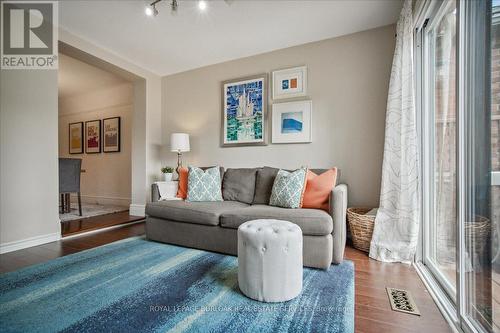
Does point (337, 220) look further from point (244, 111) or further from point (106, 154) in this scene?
point (106, 154)

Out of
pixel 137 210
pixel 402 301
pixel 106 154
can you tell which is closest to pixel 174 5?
pixel 402 301

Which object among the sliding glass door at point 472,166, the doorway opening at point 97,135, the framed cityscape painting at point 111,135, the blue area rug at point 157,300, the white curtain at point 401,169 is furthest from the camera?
the framed cityscape painting at point 111,135

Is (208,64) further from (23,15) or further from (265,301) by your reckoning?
(265,301)

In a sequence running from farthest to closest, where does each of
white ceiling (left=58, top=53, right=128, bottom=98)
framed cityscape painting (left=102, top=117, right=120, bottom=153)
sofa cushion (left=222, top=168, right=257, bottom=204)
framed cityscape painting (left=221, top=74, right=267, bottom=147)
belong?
framed cityscape painting (left=102, top=117, right=120, bottom=153) → white ceiling (left=58, top=53, right=128, bottom=98) → framed cityscape painting (left=221, top=74, right=267, bottom=147) → sofa cushion (left=222, top=168, right=257, bottom=204)

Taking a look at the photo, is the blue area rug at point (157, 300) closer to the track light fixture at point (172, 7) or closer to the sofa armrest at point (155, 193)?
the sofa armrest at point (155, 193)

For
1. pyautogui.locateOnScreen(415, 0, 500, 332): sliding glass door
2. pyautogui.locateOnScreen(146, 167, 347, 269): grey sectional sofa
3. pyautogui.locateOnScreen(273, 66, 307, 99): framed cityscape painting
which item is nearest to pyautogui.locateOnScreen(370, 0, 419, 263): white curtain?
pyautogui.locateOnScreen(415, 0, 500, 332): sliding glass door

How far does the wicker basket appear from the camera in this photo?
2354 millimetres

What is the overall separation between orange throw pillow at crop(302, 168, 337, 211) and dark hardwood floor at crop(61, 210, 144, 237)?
270 cm

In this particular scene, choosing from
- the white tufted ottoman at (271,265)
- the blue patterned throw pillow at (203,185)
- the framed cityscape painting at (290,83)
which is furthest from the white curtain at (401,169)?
the blue patterned throw pillow at (203,185)

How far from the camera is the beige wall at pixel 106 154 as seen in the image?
4848mm

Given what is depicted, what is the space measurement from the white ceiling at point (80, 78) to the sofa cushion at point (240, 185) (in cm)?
315

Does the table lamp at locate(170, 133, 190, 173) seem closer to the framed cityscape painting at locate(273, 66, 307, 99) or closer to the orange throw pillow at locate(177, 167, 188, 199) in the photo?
the orange throw pillow at locate(177, 167, 188, 199)

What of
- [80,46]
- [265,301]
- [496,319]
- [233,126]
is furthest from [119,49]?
[496,319]

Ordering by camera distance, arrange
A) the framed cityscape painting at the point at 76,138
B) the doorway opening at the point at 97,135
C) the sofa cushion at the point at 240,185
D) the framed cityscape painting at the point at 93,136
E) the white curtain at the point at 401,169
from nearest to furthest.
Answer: the white curtain at the point at 401,169, the sofa cushion at the point at 240,185, the doorway opening at the point at 97,135, the framed cityscape painting at the point at 93,136, the framed cityscape painting at the point at 76,138
